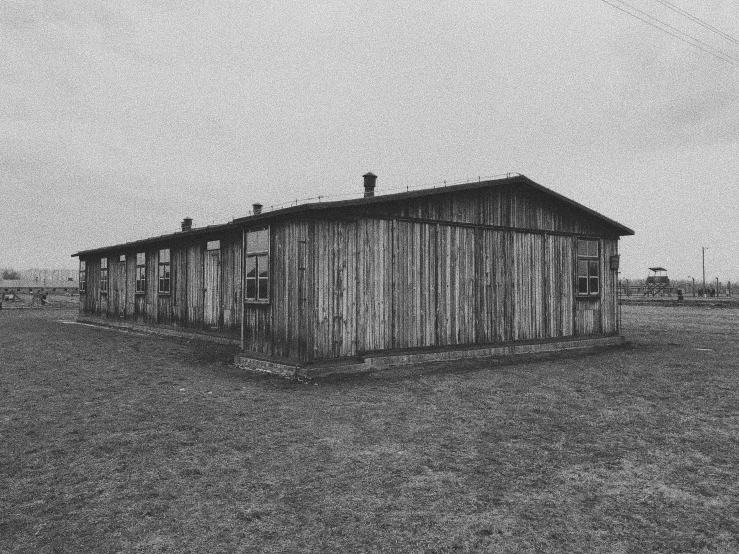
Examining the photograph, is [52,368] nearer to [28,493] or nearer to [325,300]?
[325,300]

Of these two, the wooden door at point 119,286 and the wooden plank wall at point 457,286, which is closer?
the wooden plank wall at point 457,286

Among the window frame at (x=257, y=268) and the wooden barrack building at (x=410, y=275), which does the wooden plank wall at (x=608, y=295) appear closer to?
the wooden barrack building at (x=410, y=275)

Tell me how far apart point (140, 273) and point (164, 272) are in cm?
304

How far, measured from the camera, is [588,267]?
17.2 meters

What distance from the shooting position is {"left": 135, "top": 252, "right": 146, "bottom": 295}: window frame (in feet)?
79.5

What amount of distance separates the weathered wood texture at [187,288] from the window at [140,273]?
272 millimetres

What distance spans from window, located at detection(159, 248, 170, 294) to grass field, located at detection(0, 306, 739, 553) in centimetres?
1154

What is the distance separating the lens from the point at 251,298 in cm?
1296

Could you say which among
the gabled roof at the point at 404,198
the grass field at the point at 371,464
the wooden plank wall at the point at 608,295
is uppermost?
the gabled roof at the point at 404,198

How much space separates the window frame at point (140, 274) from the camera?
24234 millimetres

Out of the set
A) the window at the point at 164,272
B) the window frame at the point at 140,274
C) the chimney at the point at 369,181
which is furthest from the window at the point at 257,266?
the window frame at the point at 140,274

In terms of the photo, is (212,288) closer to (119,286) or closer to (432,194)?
(432,194)

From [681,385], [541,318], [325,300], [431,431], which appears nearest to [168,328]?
[325,300]

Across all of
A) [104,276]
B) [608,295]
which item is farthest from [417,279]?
[104,276]
